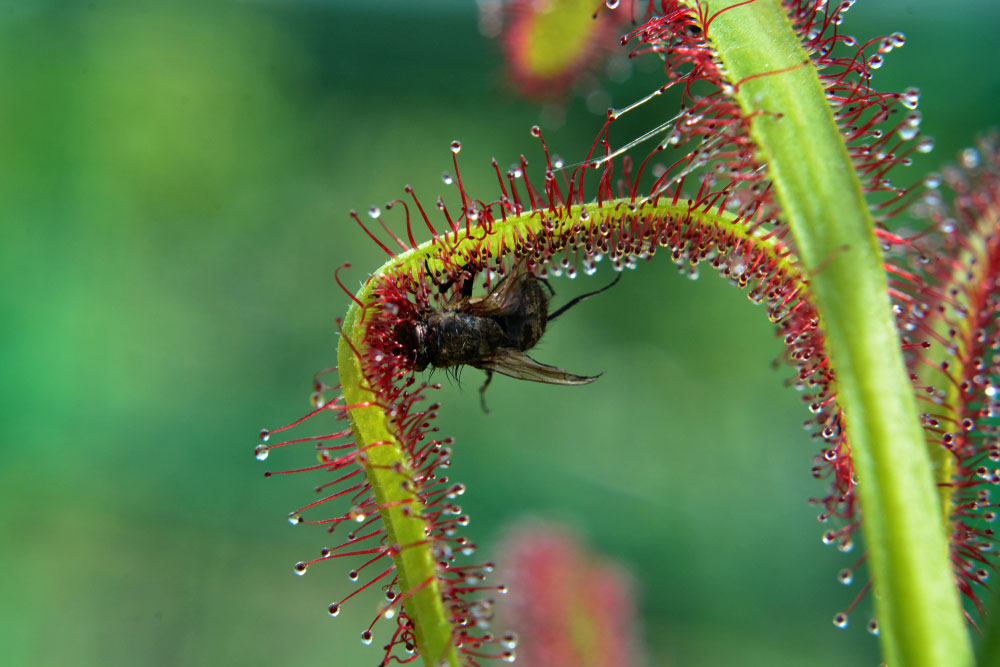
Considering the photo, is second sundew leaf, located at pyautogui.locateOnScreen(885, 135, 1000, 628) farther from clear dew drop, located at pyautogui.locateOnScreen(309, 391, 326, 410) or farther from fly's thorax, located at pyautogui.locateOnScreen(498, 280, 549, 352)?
clear dew drop, located at pyautogui.locateOnScreen(309, 391, 326, 410)

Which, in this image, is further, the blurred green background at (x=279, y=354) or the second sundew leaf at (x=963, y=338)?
the blurred green background at (x=279, y=354)

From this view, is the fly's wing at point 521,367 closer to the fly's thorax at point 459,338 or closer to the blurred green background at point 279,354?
the fly's thorax at point 459,338

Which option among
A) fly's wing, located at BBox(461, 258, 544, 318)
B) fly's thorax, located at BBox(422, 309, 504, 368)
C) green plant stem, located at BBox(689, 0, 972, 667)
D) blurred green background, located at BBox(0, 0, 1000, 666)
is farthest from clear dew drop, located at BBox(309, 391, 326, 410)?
blurred green background, located at BBox(0, 0, 1000, 666)

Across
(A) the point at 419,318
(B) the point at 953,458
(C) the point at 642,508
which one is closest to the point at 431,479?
(A) the point at 419,318

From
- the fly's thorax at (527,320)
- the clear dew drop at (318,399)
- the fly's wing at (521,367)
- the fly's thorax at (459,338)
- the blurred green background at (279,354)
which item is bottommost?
the clear dew drop at (318,399)

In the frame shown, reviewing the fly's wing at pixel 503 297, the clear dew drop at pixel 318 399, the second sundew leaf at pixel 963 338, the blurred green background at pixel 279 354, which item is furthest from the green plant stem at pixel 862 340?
the blurred green background at pixel 279 354

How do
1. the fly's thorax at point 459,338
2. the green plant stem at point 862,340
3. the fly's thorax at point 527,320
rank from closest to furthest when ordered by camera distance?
1. the green plant stem at point 862,340
2. the fly's thorax at point 459,338
3. the fly's thorax at point 527,320

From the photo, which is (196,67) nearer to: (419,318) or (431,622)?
(419,318)
